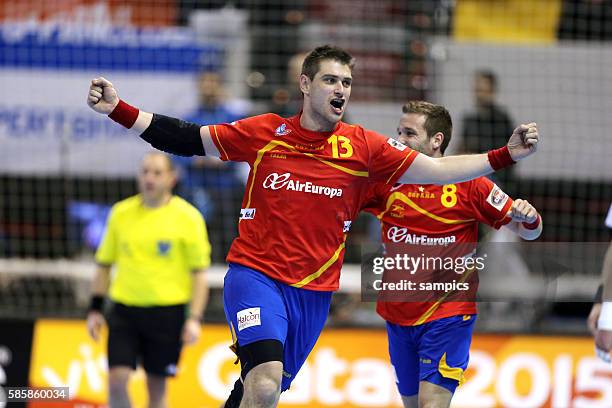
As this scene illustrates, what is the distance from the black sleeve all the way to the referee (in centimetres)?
281

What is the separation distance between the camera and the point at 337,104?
256 inches

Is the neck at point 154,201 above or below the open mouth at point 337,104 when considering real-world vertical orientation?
below

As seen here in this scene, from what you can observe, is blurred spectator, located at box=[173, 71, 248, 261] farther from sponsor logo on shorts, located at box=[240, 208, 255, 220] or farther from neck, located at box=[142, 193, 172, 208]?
sponsor logo on shorts, located at box=[240, 208, 255, 220]

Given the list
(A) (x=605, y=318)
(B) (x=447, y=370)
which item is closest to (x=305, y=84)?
(B) (x=447, y=370)

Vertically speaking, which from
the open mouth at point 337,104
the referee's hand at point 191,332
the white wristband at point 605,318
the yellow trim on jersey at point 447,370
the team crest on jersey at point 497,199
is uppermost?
the open mouth at point 337,104

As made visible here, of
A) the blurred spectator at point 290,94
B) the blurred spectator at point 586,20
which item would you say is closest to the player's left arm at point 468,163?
the blurred spectator at point 290,94

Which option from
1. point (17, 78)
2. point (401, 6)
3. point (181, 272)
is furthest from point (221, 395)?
point (401, 6)

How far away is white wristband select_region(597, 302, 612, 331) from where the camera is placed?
648 centimetres

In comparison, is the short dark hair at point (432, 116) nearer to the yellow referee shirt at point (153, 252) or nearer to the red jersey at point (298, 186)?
the red jersey at point (298, 186)

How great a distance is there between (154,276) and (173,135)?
9.83ft

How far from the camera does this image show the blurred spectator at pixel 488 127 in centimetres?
1142

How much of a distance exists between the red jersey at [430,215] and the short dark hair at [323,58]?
0.90 meters

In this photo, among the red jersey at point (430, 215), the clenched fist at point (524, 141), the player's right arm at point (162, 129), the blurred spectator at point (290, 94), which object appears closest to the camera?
the clenched fist at point (524, 141)

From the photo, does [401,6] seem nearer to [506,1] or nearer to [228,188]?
[506,1]
